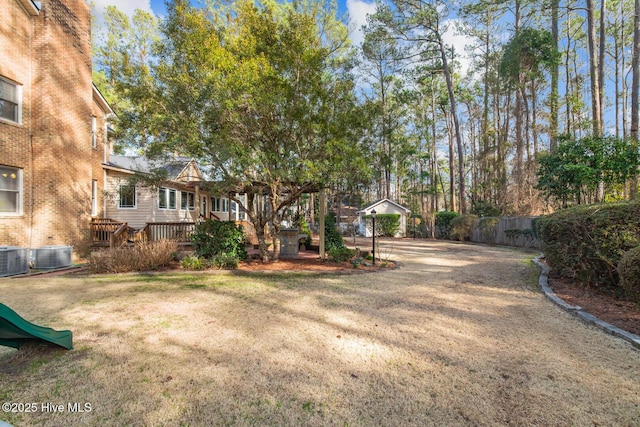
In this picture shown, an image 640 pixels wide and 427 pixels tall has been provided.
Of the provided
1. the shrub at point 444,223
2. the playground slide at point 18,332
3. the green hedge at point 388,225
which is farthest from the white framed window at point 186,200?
the shrub at point 444,223

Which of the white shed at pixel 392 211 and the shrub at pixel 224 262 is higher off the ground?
the white shed at pixel 392 211

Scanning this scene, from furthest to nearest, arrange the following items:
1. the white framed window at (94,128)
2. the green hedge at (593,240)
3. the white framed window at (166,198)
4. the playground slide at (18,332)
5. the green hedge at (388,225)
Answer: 1. the green hedge at (388,225)
2. the white framed window at (166,198)
3. the white framed window at (94,128)
4. the green hedge at (593,240)
5. the playground slide at (18,332)

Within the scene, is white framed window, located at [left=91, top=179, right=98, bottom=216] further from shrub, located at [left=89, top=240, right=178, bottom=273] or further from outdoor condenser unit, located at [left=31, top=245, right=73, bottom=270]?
shrub, located at [left=89, top=240, right=178, bottom=273]

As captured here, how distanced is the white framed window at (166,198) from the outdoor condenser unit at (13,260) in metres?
6.76

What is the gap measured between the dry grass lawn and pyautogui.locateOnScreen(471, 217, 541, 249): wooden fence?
11001 millimetres

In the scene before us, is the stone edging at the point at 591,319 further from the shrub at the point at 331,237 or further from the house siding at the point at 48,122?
the house siding at the point at 48,122

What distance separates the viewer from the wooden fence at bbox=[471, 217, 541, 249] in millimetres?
14227

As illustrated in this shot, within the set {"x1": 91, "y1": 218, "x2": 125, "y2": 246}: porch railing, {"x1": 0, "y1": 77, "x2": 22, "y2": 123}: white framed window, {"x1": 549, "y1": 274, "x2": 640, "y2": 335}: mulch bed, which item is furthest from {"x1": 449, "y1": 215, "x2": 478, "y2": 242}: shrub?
{"x1": 0, "y1": 77, "x2": 22, "y2": 123}: white framed window

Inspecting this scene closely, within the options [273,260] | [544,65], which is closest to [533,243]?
[544,65]

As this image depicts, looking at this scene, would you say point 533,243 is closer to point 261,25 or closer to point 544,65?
point 544,65

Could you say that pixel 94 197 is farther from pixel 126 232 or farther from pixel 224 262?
pixel 224 262

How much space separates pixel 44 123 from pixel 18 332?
9591mm

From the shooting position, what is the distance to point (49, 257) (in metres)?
8.31

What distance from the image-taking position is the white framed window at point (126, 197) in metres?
13.4
